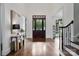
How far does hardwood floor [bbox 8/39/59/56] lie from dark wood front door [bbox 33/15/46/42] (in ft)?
0.30

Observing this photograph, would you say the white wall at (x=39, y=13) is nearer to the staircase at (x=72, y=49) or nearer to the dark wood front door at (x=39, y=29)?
the dark wood front door at (x=39, y=29)

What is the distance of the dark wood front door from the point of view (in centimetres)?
251

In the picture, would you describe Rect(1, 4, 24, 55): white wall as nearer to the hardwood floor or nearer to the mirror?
the mirror

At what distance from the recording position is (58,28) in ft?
8.12

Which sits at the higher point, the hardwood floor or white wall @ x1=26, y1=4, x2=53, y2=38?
white wall @ x1=26, y1=4, x2=53, y2=38

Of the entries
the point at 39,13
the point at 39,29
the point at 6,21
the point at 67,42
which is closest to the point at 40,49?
the point at 39,29

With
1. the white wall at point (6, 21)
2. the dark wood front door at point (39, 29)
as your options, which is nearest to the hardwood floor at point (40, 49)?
the dark wood front door at point (39, 29)

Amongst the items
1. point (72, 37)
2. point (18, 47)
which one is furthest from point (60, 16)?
point (18, 47)

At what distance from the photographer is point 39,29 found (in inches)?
100

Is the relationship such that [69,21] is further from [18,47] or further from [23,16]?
[18,47]

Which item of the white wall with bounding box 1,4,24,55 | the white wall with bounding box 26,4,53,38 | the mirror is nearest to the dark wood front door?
the white wall with bounding box 26,4,53,38

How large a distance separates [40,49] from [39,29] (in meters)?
0.39

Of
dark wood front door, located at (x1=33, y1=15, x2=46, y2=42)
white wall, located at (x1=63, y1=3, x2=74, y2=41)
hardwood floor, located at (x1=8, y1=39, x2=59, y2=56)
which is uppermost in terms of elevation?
white wall, located at (x1=63, y1=3, x2=74, y2=41)

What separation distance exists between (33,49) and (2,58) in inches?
22.7
